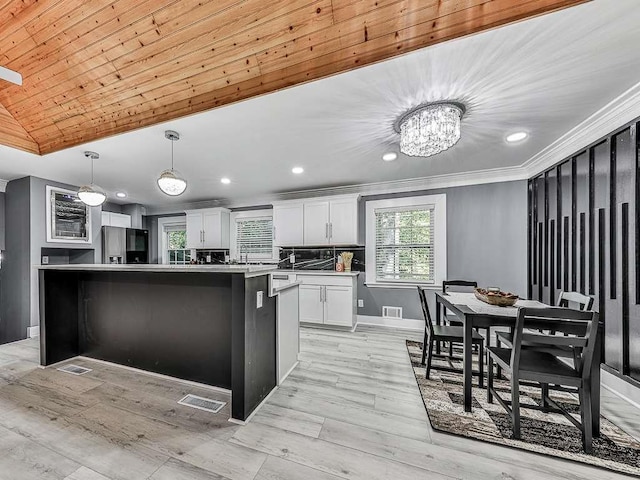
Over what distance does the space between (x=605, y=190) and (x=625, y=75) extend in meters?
1.08

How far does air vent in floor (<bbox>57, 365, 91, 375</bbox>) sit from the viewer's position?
2.66m

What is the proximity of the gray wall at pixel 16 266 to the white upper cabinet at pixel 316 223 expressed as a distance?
4.41 meters

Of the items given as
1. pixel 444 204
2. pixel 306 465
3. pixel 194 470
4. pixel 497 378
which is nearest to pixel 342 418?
pixel 306 465

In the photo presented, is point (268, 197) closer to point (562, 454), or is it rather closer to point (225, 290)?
point (225, 290)

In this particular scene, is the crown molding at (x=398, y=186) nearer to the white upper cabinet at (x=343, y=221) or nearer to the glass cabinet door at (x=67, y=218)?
the white upper cabinet at (x=343, y=221)

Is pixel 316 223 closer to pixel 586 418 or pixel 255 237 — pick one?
pixel 255 237

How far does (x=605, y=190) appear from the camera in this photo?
7.87 ft

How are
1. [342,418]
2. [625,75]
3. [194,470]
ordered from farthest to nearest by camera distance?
1. [342,418]
2. [625,75]
3. [194,470]

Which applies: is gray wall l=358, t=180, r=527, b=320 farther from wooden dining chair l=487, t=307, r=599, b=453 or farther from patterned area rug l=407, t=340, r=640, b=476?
wooden dining chair l=487, t=307, r=599, b=453

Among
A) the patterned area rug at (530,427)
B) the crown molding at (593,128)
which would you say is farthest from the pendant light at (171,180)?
the crown molding at (593,128)

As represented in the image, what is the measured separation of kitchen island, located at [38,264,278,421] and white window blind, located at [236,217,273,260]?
9.63 ft

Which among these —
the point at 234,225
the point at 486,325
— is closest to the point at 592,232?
the point at 486,325

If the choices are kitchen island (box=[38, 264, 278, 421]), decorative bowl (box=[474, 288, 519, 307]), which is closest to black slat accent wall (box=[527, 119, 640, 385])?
decorative bowl (box=[474, 288, 519, 307])

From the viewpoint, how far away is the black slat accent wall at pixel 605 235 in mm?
2111
